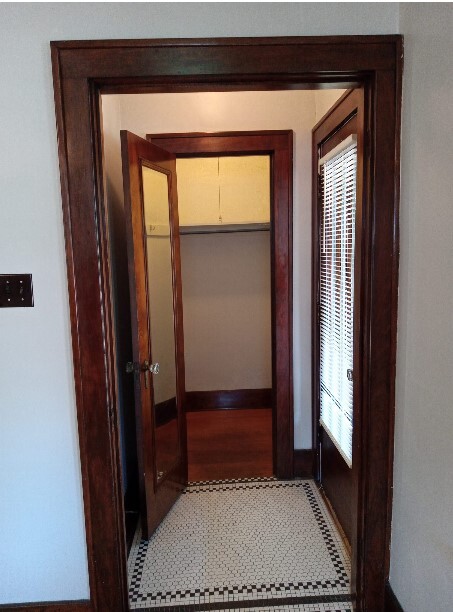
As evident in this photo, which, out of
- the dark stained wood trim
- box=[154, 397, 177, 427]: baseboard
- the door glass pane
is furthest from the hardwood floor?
the dark stained wood trim

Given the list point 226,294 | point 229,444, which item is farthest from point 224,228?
point 229,444

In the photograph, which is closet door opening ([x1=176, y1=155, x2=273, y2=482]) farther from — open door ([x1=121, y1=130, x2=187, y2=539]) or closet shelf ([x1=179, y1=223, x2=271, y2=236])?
open door ([x1=121, y1=130, x2=187, y2=539])

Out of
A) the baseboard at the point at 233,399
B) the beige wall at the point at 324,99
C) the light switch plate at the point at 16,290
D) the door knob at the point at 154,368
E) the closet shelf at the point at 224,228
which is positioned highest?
the beige wall at the point at 324,99

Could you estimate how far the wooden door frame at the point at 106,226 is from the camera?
1455 mm

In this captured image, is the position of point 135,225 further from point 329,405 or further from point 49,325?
point 329,405

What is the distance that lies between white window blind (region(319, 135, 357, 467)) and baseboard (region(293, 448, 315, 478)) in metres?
0.35

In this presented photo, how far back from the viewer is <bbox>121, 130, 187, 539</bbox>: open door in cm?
218

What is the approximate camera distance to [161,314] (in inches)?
99.6

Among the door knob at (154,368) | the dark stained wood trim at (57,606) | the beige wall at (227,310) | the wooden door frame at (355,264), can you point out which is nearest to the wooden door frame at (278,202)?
the wooden door frame at (355,264)

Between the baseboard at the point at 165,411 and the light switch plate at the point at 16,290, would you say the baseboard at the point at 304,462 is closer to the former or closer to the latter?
the baseboard at the point at 165,411

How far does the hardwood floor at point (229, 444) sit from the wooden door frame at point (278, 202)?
0.58m

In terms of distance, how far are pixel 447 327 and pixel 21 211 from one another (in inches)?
56.1

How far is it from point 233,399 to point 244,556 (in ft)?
6.93

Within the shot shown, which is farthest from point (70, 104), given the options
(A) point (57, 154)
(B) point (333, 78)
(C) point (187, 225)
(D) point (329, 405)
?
(C) point (187, 225)
